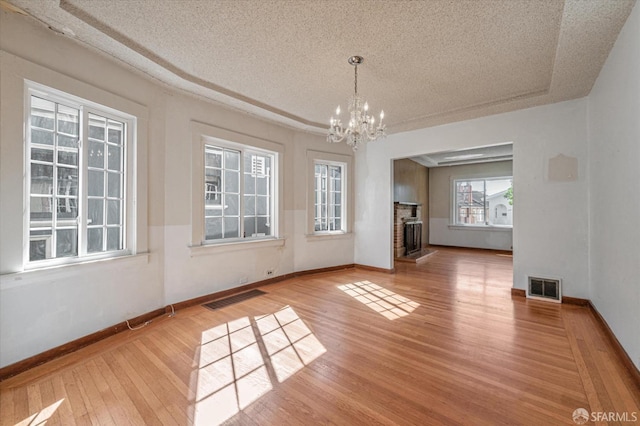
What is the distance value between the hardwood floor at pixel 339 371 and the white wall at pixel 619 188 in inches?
13.9

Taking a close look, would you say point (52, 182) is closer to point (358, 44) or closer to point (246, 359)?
point (246, 359)

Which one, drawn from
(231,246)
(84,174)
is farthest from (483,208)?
(84,174)

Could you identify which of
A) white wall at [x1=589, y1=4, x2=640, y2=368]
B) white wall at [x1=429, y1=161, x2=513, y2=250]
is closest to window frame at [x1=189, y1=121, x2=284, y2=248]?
white wall at [x1=589, y1=4, x2=640, y2=368]

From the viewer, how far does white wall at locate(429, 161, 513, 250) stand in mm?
8116

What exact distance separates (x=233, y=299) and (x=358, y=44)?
3502mm

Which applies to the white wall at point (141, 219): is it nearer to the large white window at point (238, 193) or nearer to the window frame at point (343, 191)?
the large white window at point (238, 193)

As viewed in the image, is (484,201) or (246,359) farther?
(484,201)

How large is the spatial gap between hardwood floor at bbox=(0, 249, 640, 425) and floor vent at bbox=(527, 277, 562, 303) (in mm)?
223

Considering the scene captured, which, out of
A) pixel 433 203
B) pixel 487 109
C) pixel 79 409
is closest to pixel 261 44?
pixel 79 409

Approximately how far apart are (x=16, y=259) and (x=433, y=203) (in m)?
9.69

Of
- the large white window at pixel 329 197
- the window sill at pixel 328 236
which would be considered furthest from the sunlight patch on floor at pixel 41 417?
the large white window at pixel 329 197

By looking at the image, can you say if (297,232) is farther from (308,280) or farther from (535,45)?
(535,45)

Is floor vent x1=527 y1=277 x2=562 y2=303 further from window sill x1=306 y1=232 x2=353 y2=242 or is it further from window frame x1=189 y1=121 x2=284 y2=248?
window frame x1=189 y1=121 x2=284 y2=248

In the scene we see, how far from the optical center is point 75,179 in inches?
100.0
